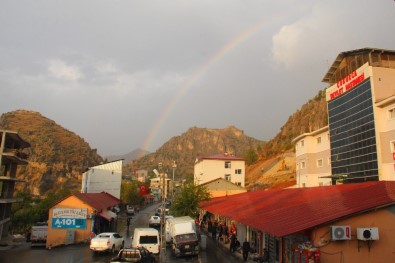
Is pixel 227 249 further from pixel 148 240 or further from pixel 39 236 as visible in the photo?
pixel 39 236

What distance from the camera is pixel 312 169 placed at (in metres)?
62.3

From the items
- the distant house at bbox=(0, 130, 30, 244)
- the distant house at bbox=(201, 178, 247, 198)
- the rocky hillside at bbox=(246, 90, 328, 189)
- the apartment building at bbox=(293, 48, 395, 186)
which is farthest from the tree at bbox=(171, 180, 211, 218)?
the rocky hillside at bbox=(246, 90, 328, 189)

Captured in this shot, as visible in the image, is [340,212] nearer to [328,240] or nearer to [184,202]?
[328,240]

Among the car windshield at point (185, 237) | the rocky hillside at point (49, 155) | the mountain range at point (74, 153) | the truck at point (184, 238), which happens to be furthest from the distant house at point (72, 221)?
the rocky hillside at point (49, 155)

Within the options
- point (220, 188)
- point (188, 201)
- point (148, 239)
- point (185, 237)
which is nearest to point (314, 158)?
point (220, 188)

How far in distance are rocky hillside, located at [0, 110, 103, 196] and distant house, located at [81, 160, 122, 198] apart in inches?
3100

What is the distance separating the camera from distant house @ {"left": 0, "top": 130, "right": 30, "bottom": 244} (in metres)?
44.2

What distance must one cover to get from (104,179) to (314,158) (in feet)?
152

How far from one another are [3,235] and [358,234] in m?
47.2

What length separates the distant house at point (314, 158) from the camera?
5853 cm

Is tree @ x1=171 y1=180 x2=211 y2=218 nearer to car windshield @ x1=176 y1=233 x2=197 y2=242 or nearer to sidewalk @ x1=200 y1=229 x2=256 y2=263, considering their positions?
sidewalk @ x1=200 y1=229 x2=256 y2=263

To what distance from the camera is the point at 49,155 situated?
6447 inches

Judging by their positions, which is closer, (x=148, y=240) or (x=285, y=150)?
(x=148, y=240)

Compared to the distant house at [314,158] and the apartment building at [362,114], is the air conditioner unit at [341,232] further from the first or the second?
the distant house at [314,158]
